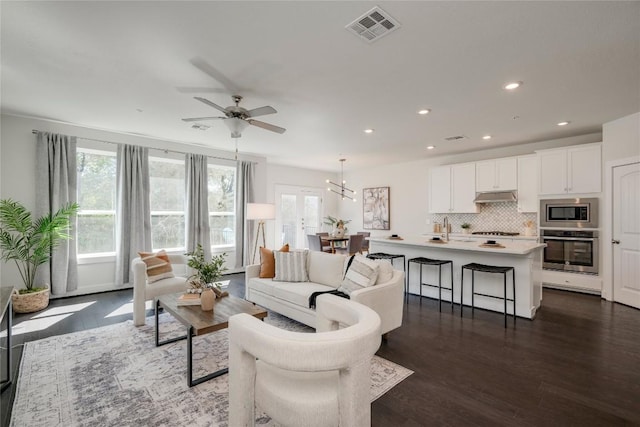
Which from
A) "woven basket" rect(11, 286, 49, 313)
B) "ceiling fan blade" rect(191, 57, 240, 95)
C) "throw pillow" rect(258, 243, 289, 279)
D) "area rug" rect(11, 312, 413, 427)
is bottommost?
"area rug" rect(11, 312, 413, 427)

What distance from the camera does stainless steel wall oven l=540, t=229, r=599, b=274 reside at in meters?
4.83

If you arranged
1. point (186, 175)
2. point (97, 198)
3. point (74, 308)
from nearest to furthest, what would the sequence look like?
point (74, 308) → point (97, 198) → point (186, 175)

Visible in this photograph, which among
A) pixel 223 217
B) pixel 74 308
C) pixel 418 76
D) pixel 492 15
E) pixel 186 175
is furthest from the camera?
pixel 223 217

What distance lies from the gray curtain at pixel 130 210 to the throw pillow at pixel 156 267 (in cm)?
155

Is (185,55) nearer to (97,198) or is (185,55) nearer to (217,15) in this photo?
(217,15)

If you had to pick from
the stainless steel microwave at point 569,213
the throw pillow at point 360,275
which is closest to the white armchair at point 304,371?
the throw pillow at point 360,275

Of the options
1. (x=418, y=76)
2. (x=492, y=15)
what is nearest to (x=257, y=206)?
(x=418, y=76)

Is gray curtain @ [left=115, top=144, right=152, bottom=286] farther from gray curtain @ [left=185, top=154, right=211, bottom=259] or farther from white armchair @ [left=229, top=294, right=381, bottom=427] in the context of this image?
white armchair @ [left=229, top=294, right=381, bottom=427]

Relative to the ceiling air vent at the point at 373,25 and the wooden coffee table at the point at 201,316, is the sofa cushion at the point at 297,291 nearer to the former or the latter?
the wooden coffee table at the point at 201,316

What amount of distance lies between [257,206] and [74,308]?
119 inches

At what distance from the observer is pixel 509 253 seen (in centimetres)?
361

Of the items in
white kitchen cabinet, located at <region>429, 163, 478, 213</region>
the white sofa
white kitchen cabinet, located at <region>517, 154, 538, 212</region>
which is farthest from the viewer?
white kitchen cabinet, located at <region>429, 163, 478, 213</region>

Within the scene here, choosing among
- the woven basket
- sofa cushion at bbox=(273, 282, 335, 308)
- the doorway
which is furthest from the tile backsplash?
the woven basket

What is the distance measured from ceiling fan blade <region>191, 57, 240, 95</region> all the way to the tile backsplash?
18.6 feet
